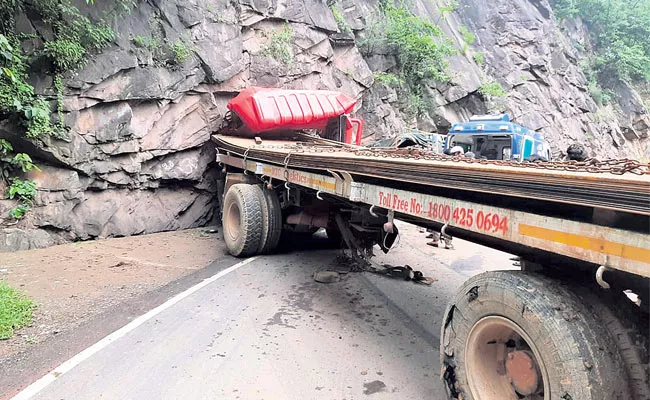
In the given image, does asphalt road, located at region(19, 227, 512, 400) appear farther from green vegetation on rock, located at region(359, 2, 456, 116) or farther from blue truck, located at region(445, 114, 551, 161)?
green vegetation on rock, located at region(359, 2, 456, 116)

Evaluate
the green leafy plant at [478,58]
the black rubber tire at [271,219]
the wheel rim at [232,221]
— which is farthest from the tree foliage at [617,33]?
the wheel rim at [232,221]

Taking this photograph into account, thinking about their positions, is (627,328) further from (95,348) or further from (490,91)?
(490,91)

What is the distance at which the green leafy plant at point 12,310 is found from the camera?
3805mm

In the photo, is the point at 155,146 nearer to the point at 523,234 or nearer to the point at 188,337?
the point at 188,337

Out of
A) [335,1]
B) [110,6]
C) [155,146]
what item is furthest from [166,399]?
[335,1]

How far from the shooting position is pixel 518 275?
7.33 feet

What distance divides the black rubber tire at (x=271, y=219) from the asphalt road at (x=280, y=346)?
0.96 metres

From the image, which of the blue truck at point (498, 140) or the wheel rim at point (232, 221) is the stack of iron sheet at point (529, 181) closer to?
the wheel rim at point (232, 221)

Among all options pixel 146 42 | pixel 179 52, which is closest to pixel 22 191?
pixel 146 42

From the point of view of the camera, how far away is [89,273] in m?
5.69

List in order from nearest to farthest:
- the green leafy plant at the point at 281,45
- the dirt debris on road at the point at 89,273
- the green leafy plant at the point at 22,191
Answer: the dirt debris on road at the point at 89,273
the green leafy plant at the point at 22,191
the green leafy plant at the point at 281,45

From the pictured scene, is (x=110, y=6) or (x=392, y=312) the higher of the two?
(x=110, y=6)

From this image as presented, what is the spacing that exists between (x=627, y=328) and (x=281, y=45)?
11.3m

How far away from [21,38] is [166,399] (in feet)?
24.3
